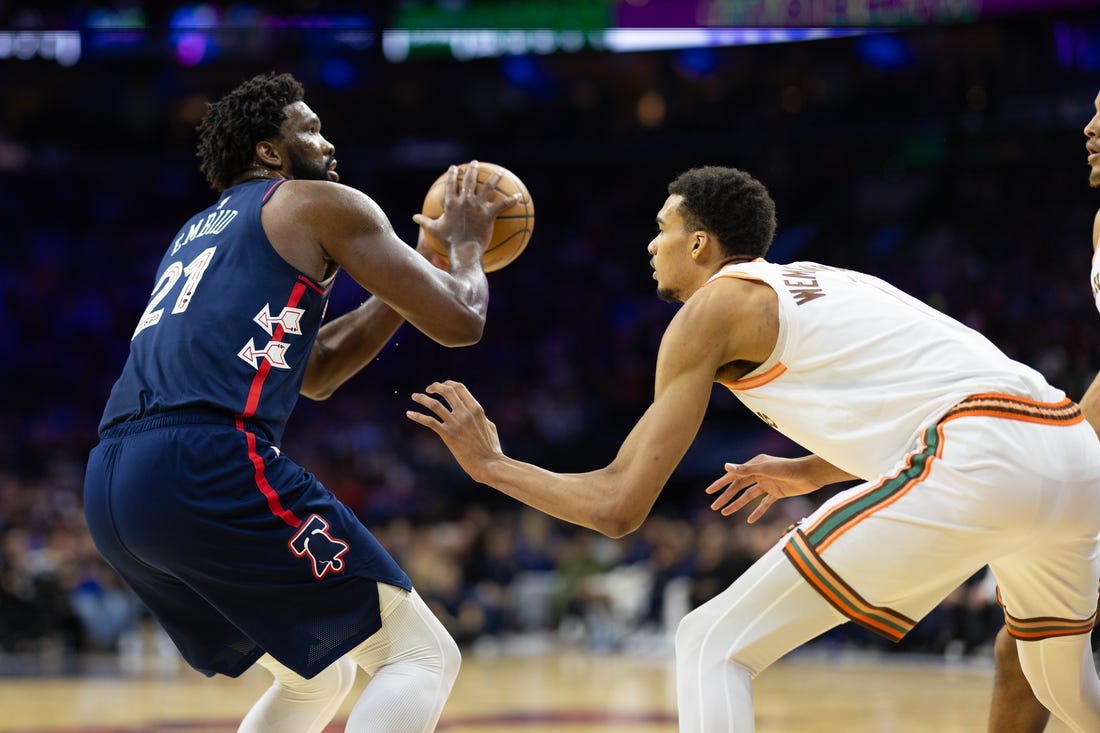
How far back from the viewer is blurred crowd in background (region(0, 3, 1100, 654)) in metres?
15.7

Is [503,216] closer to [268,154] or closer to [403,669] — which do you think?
[268,154]

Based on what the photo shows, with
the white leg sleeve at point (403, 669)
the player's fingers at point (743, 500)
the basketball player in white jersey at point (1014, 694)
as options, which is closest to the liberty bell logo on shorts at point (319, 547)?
the white leg sleeve at point (403, 669)

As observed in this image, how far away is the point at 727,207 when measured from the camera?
11.9 ft

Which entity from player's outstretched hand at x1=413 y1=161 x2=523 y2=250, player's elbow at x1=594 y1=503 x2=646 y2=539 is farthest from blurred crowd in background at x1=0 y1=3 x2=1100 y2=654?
player's elbow at x1=594 y1=503 x2=646 y2=539

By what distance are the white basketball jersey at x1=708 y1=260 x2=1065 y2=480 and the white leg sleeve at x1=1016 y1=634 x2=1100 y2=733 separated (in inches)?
28.2

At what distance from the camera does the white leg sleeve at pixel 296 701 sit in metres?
3.80

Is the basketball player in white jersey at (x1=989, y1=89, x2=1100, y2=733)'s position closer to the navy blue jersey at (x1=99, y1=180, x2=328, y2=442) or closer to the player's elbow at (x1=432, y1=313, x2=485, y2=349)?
the player's elbow at (x1=432, y1=313, x2=485, y2=349)

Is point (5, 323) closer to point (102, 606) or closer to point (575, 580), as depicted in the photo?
point (102, 606)

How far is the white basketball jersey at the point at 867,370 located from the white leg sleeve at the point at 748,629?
40 centimetres

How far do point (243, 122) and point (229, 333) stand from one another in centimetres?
79

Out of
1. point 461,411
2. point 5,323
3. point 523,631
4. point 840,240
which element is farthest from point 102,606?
point 840,240

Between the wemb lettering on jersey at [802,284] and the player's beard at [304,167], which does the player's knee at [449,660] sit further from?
the player's beard at [304,167]

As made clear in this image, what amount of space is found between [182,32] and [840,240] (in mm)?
11705

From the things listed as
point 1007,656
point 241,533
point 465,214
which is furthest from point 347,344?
point 1007,656
